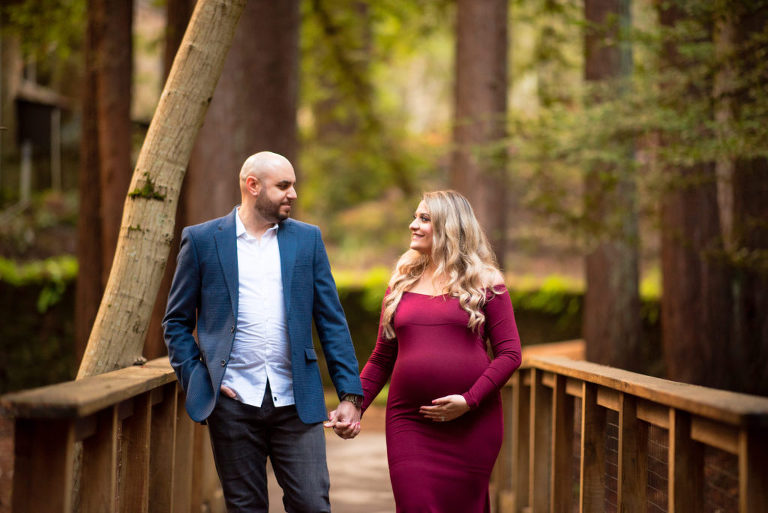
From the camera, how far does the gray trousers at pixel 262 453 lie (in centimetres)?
348

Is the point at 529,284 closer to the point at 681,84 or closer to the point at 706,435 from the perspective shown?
the point at 681,84

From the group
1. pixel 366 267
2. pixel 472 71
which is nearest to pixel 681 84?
pixel 472 71

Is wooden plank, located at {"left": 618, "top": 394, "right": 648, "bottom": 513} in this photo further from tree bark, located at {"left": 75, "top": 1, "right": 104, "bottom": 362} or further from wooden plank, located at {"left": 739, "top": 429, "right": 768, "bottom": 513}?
tree bark, located at {"left": 75, "top": 1, "right": 104, "bottom": 362}

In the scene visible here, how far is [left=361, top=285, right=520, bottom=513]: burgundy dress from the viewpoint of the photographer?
376 cm

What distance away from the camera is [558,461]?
4.88m

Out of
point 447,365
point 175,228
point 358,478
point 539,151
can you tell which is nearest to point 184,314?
point 447,365

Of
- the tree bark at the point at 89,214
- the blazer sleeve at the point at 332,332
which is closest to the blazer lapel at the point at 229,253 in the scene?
the blazer sleeve at the point at 332,332

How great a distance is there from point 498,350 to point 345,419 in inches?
31.5

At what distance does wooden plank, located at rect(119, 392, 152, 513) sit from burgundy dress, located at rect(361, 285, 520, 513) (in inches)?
44.8

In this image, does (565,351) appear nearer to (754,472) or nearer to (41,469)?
(754,472)

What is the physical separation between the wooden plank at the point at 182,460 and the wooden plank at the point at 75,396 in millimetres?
1063

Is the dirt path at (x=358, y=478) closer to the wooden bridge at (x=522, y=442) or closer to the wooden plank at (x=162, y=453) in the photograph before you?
the wooden bridge at (x=522, y=442)

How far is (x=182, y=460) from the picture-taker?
15.5 ft

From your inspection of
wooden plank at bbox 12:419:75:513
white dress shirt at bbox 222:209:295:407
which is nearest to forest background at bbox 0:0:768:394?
white dress shirt at bbox 222:209:295:407
